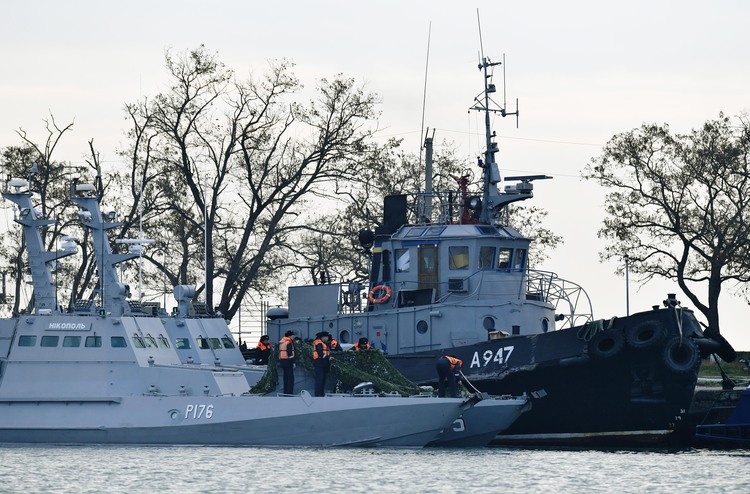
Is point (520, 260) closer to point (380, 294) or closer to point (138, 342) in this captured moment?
point (380, 294)

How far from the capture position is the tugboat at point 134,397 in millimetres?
32031

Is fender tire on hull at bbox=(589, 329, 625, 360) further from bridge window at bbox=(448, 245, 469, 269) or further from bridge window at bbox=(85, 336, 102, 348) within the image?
bridge window at bbox=(85, 336, 102, 348)

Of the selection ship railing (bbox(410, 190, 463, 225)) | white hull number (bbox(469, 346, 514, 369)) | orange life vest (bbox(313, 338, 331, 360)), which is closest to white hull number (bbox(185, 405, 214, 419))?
orange life vest (bbox(313, 338, 331, 360))

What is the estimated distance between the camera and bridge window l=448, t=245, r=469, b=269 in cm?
3678

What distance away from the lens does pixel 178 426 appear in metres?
32.7

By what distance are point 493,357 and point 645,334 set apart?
3.10 m

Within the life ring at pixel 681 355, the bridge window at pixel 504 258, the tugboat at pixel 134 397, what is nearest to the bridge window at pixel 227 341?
the tugboat at pixel 134 397

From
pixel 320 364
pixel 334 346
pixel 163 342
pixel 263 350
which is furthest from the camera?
pixel 263 350

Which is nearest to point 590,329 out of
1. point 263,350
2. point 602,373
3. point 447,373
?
point 602,373

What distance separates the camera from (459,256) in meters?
36.9

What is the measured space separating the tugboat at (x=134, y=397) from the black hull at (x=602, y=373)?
105 inches

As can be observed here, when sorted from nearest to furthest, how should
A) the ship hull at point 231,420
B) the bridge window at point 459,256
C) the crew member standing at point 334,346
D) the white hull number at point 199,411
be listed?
the ship hull at point 231,420 → the white hull number at point 199,411 → the crew member standing at point 334,346 → the bridge window at point 459,256

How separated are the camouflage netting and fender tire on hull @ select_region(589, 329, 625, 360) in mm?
3745

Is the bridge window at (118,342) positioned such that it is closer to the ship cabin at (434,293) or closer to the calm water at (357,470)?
the calm water at (357,470)
